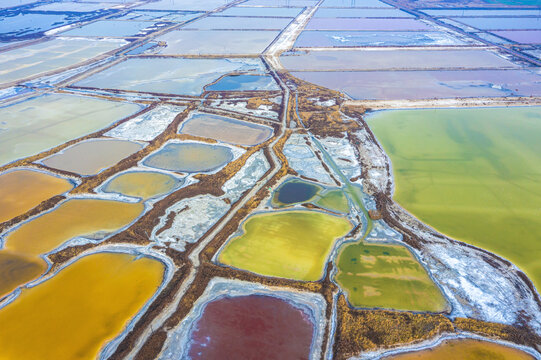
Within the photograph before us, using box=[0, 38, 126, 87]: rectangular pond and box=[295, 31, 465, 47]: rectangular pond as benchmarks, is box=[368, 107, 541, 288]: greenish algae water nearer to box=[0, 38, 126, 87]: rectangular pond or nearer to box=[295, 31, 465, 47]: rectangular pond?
box=[295, 31, 465, 47]: rectangular pond

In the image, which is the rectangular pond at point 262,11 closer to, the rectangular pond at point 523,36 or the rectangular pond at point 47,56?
the rectangular pond at point 47,56

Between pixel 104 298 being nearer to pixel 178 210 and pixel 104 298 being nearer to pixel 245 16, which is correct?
pixel 178 210

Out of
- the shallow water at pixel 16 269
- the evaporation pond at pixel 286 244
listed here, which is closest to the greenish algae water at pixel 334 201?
the evaporation pond at pixel 286 244

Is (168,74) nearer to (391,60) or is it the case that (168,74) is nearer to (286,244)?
(391,60)

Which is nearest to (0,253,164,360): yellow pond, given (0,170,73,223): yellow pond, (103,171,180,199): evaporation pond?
(103,171,180,199): evaporation pond

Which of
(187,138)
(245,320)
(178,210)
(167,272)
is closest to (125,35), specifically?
(187,138)

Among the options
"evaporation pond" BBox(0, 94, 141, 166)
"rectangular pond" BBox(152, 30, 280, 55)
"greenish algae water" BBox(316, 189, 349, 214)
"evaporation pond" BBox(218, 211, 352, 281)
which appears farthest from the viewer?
"rectangular pond" BBox(152, 30, 280, 55)
